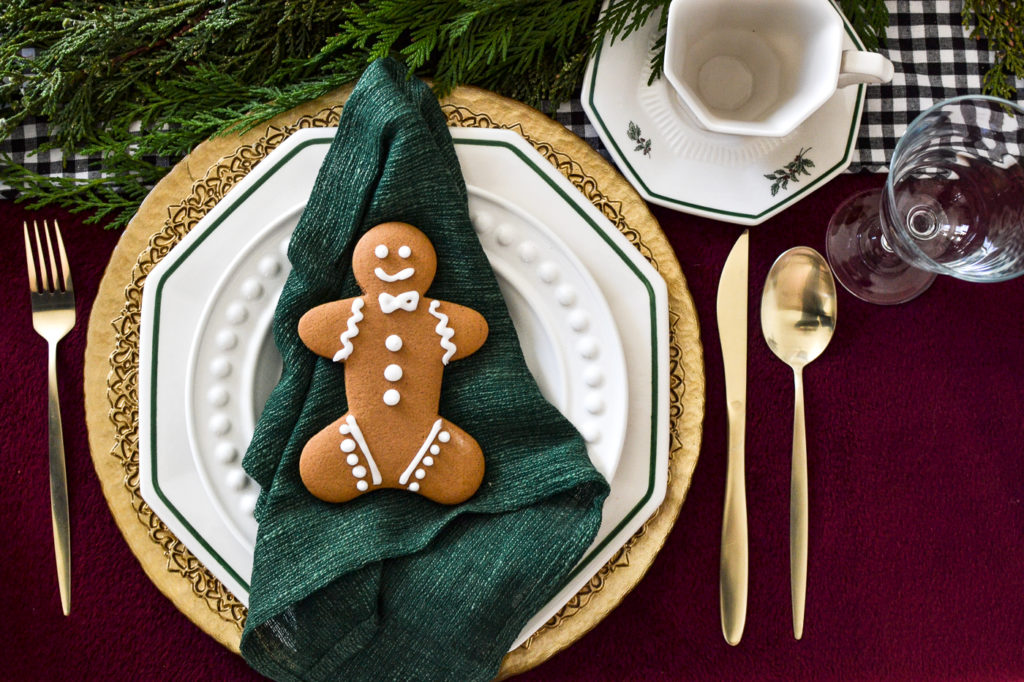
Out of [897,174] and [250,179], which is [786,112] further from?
[250,179]

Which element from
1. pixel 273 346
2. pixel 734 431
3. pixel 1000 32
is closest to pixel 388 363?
pixel 273 346

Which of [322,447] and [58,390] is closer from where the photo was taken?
[322,447]

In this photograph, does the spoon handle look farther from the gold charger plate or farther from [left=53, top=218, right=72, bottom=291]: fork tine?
[left=53, top=218, right=72, bottom=291]: fork tine

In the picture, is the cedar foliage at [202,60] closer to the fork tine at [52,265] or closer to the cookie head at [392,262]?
the fork tine at [52,265]

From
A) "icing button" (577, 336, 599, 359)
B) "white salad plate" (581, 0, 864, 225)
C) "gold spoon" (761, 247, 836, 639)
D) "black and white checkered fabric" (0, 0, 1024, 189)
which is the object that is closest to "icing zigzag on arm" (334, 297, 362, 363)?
"icing button" (577, 336, 599, 359)

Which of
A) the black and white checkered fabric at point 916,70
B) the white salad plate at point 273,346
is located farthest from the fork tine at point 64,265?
the black and white checkered fabric at point 916,70

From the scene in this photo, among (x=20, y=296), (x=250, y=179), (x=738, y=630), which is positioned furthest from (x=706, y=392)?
(x=20, y=296)
